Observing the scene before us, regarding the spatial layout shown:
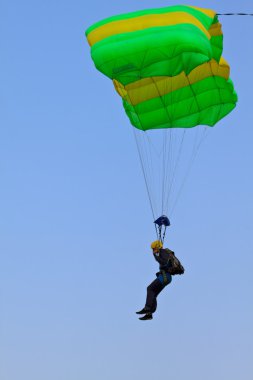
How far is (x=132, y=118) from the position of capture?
119 feet

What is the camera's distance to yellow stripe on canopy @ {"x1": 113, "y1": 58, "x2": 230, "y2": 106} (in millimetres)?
35062

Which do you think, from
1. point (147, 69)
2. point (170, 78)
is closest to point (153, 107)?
point (170, 78)

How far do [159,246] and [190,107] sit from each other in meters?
4.51

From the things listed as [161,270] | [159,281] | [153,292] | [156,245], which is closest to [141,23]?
[156,245]

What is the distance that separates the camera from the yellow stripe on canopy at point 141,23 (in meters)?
32.9

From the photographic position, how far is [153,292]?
3306 cm

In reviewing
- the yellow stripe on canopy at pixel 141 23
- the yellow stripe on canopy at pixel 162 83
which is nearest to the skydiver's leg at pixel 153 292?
the yellow stripe on canopy at pixel 162 83

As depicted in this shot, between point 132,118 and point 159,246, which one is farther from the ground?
point 132,118

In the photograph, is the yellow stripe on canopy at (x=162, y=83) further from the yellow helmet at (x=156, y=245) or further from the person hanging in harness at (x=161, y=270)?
the person hanging in harness at (x=161, y=270)

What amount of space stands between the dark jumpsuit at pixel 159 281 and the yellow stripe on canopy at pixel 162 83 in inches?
175

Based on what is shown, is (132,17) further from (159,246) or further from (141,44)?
(159,246)

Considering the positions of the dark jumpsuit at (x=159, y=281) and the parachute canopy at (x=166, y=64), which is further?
the dark jumpsuit at (x=159, y=281)

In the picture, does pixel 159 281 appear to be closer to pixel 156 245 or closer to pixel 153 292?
pixel 153 292

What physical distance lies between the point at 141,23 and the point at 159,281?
619 centimetres
